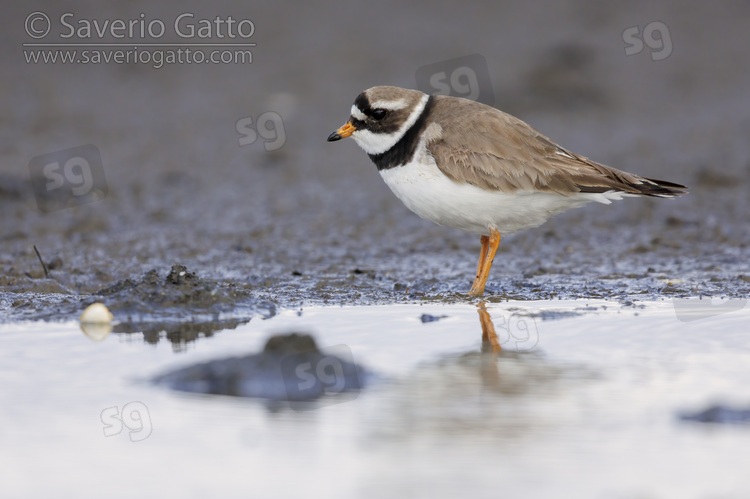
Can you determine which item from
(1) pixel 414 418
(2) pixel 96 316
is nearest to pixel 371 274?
(2) pixel 96 316

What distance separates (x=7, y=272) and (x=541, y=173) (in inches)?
151

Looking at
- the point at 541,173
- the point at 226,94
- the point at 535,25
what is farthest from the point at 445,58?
the point at 541,173

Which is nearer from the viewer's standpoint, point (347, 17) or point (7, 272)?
point (7, 272)

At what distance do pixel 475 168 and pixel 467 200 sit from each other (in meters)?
0.21

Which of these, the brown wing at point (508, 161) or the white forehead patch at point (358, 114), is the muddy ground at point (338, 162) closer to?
the brown wing at point (508, 161)

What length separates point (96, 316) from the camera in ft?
17.1

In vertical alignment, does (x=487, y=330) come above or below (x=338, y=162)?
below

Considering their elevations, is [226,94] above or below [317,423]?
above

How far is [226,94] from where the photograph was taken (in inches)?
476

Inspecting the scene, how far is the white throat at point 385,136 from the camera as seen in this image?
617 centimetres

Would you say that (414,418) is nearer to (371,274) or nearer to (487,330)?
(487,330)

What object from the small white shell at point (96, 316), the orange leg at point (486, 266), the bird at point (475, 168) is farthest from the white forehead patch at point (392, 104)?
the small white shell at point (96, 316)

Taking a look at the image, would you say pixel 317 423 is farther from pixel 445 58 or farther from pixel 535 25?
pixel 535 25

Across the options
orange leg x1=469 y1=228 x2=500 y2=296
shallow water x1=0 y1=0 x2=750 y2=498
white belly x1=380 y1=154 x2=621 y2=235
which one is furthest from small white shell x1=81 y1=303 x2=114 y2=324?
orange leg x1=469 y1=228 x2=500 y2=296
